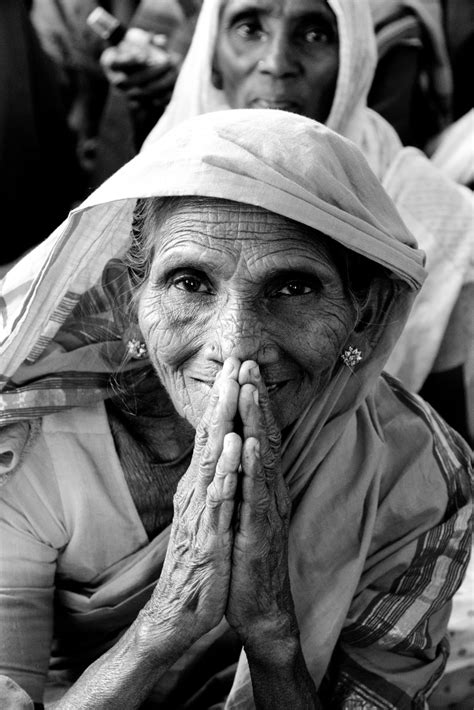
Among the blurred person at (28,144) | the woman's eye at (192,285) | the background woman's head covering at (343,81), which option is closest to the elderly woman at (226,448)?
the woman's eye at (192,285)

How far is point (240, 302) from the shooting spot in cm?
206

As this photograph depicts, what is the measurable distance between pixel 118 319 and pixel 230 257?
45 cm

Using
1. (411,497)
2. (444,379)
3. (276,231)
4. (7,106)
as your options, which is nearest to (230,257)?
(276,231)

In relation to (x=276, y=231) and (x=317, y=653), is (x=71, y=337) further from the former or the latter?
(x=317, y=653)

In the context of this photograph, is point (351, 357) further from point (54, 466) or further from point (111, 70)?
point (111, 70)

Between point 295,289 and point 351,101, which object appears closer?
point 295,289

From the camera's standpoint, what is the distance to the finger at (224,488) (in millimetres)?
1948

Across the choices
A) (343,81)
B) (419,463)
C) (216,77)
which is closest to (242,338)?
(419,463)

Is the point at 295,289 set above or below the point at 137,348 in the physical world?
above

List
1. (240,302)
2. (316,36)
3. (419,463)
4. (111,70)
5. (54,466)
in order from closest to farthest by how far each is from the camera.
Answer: (240,302) → (54,466) → (419,463) → (316,36) → (111,70)

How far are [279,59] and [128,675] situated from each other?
2.43 m

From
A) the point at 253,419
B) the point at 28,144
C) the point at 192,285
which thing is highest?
the point at 192,285

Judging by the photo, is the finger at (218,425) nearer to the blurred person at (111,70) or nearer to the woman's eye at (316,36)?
the woman's eye at (316,36)

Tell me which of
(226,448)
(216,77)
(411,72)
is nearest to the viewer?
(226,448)
